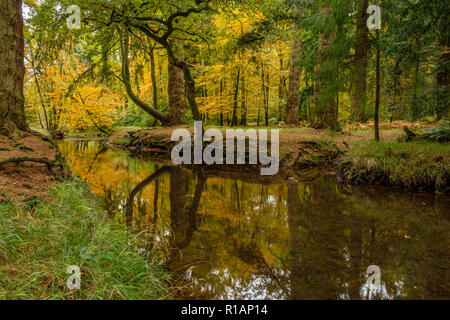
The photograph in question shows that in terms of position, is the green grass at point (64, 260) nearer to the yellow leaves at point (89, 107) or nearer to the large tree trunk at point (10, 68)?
the large tree trunk at point (10, 68)

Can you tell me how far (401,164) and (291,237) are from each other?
12.0 feet

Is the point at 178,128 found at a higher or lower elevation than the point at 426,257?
higher

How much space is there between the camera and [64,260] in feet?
6.27

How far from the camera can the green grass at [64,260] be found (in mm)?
1633

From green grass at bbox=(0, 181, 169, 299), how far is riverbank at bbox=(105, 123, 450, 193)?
520 cm

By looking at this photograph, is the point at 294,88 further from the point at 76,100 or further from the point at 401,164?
the point at 76,100

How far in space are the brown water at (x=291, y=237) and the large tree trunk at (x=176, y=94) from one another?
649 cm

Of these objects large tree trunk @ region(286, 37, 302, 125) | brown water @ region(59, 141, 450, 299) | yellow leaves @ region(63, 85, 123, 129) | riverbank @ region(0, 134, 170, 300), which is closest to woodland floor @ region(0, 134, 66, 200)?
riverbank @ region(0, 134, 170, 300)

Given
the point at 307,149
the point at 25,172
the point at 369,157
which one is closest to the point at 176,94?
the point at 307,149

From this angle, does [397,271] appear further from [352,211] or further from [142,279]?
[142,279]

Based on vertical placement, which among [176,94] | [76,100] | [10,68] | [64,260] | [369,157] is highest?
[76,100]
